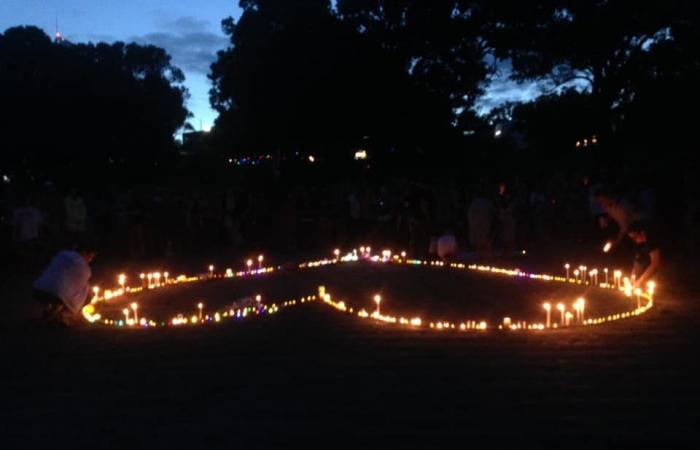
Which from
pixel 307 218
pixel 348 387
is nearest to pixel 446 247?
pixel 307 218

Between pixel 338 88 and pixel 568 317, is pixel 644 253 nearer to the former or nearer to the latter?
pixel 568 317

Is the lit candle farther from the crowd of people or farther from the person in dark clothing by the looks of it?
the crowd of people

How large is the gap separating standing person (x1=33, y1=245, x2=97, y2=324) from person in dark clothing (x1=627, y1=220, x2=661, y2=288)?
7205 millimetres

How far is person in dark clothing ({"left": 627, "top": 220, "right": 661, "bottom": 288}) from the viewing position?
12094 mm

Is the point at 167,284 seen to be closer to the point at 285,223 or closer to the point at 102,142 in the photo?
the point at 285,223

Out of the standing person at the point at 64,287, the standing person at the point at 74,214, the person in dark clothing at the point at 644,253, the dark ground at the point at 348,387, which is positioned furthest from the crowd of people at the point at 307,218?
the dark ground at the point at 348,387

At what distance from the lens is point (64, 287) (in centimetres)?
1041

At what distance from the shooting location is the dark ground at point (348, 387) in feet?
19.5

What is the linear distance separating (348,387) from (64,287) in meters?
4.65

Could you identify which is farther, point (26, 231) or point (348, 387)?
point (26, 231)

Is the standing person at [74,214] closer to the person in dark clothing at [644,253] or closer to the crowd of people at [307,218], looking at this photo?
the crowd of people at [307,218]

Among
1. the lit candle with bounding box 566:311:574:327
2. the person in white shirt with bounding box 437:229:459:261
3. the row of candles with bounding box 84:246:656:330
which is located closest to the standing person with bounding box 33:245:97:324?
the row of candles with bounding box 84:246:656:330

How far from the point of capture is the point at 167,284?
14859mm

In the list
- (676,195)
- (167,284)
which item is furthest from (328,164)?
(167,284)
